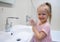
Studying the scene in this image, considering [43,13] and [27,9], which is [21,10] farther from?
[43,13]

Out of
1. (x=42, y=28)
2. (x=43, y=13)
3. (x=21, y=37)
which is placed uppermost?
(x=43, y=13)

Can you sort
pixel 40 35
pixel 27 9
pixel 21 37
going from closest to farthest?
pixel 40 35 → pixel 21 37 → pixel 27 9

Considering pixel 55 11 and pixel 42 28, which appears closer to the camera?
pixel 42 28

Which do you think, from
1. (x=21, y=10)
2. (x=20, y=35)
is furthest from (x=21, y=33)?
(x=21, y=10)

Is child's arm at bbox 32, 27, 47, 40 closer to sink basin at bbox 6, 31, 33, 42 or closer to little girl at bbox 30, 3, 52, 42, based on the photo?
little girl at bbox 30, 3, 52, 42

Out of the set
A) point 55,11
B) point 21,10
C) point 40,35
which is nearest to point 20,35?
point 21,10

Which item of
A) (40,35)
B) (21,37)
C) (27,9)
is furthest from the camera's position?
(27,9)

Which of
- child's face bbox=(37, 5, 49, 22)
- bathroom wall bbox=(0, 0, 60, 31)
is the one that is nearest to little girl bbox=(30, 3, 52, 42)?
child's face bbox=(37, 5, 49, 22)

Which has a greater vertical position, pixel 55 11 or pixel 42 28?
pixel 55 11

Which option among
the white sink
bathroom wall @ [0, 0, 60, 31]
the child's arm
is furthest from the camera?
bathroom wall @ [0, 0, 60, 31]

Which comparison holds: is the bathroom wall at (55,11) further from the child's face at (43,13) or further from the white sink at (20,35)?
the child's face at (43,13)

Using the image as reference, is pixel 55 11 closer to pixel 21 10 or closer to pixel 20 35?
pixel 21 10

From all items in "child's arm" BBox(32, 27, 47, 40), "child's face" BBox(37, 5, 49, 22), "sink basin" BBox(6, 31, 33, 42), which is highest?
"child's face" BBox(37, 5, 49, 22)

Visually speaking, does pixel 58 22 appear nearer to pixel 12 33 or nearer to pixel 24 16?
pixel 24 16
